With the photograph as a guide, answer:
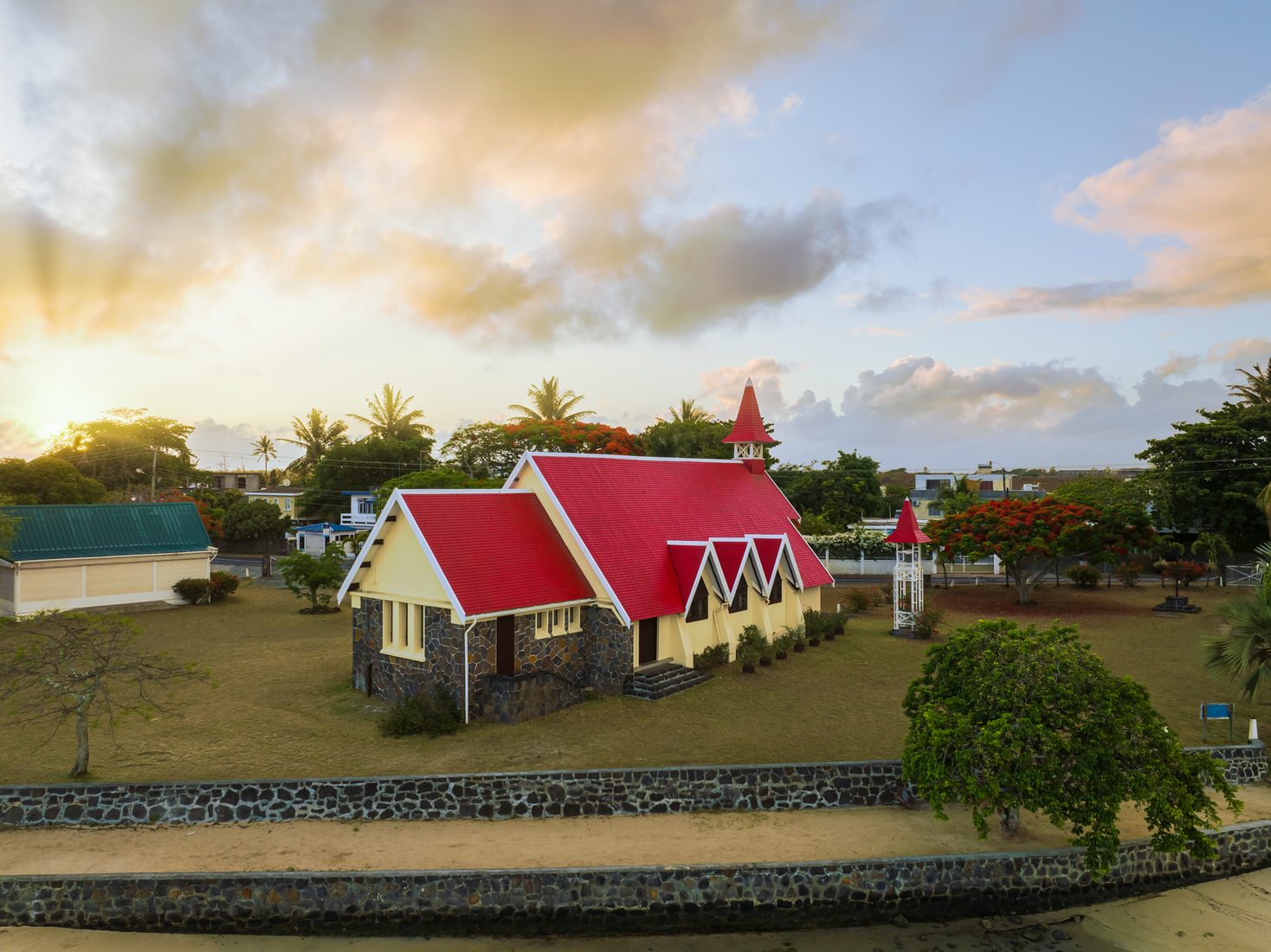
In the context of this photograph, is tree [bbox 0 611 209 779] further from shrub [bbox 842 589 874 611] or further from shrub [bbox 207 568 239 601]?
shrub [bbox 842 589 874 611]

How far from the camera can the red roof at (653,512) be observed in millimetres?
22250

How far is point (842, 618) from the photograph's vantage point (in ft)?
99.5

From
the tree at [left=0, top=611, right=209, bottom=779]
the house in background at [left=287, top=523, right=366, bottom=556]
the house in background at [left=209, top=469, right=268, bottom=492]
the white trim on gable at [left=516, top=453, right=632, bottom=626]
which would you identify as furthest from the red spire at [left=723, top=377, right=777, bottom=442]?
the house in background at [left=209, top=469, right=268, bottom=492]

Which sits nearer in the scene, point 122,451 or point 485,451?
point 485,451

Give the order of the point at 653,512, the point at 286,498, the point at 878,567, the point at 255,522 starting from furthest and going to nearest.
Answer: the point at 286,498 < the point at 255,522 < the point at 878,567 < the point at 653,512

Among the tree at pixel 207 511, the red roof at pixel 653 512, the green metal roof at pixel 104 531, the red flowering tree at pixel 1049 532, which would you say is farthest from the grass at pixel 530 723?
the tree at pixel 207 511

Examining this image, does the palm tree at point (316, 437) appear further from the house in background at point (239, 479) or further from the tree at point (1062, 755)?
the tree at point (1062, 755)

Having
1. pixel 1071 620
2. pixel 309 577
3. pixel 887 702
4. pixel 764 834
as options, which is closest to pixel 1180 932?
pixel 764 834

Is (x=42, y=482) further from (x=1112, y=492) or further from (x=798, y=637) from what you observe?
(x=1112, y=492)

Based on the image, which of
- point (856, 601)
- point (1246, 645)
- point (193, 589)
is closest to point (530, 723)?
point (1246, 645)

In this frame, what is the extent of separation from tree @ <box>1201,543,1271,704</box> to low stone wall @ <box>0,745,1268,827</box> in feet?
27.3

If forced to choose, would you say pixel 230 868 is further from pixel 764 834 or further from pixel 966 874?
pixel 966 874

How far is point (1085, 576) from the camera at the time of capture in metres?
40.6

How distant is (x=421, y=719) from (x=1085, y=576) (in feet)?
120
